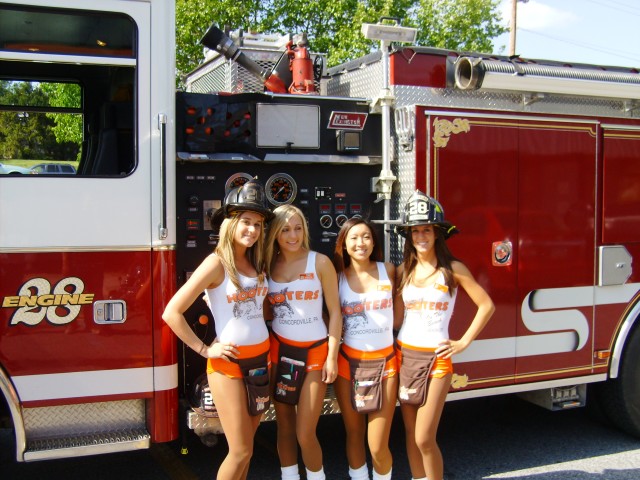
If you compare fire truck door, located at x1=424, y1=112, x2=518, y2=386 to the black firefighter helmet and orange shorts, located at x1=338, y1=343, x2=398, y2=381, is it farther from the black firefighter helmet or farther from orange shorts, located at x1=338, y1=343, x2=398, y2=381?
the black firefighter helmet

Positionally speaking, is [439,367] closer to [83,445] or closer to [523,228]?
[523,228]

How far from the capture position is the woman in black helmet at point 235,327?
338 centimetres

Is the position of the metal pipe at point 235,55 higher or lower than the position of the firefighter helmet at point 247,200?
higher

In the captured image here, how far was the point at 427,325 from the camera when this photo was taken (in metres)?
3.72

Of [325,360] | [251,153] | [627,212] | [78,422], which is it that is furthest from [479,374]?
[78,422]

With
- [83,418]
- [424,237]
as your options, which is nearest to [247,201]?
[424,237]

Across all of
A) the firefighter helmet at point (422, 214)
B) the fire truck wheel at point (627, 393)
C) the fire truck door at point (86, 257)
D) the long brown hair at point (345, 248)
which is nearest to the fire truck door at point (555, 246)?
the fire truck wheel at point (627, 393)

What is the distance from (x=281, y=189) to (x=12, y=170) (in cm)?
154

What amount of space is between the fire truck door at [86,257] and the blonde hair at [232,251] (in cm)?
44

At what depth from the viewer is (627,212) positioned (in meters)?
4.89

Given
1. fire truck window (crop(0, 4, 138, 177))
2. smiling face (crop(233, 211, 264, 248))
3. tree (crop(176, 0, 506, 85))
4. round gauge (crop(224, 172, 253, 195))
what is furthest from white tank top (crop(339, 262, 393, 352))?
tree (crop(176, 0, 506, 85))

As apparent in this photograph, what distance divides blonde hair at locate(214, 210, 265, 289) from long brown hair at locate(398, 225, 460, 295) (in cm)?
83

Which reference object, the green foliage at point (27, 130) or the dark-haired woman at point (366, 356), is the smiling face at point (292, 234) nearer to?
the dark-haired woman at point (366, 356)

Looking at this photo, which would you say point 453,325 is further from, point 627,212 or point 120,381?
point 120,381
